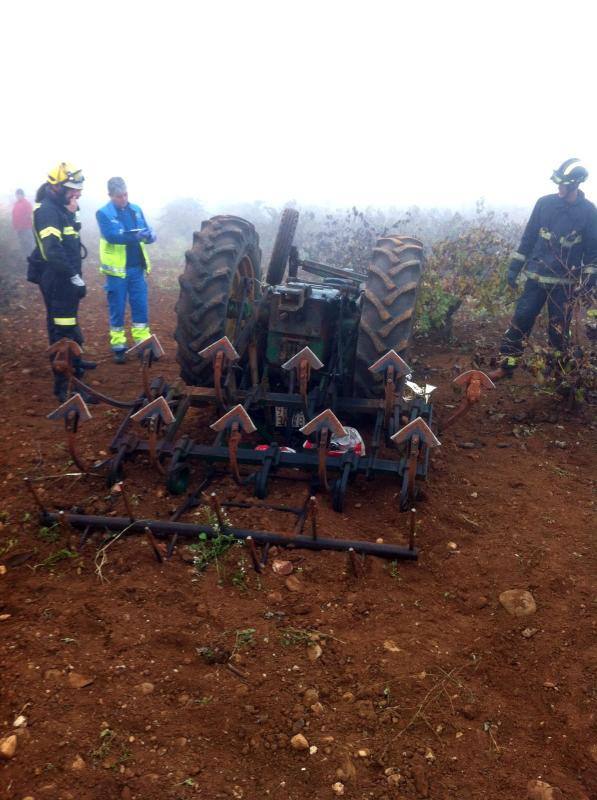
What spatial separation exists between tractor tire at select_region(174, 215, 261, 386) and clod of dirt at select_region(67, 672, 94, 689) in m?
2.39

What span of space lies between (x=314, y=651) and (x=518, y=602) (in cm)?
112

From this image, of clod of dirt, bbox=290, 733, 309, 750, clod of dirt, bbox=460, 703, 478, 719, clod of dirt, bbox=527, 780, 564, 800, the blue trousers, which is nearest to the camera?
clod of dirt, bbox=527, 780, 564, 800

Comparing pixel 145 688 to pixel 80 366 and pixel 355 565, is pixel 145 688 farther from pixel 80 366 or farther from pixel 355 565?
pixel 80 366

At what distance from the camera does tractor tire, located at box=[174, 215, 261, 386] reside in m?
4.30

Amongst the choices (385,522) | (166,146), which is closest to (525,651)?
(385,522)

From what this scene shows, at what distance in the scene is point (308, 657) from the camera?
266 centimetres

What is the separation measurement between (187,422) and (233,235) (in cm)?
160

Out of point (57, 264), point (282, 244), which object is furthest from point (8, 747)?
point (57, 264)

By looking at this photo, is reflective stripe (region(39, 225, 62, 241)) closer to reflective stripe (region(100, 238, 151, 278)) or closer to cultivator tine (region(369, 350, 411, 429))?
reflective stripe (region(100, 238, 151, 278))

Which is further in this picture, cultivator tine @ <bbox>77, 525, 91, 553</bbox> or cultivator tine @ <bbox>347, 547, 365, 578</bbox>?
cultivator tine @ <bbox>77, 525, 91, 553</bbox>

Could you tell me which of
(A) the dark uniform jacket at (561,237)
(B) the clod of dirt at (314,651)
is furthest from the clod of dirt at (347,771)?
(A) the dark uniform jacket at (561,237)

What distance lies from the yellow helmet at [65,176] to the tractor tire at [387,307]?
10.4 feet

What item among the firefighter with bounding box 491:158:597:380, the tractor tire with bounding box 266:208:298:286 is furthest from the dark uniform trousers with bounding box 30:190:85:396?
the firefighter with bounding box 491:158:597:380

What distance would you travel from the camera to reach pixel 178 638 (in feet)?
8.93
